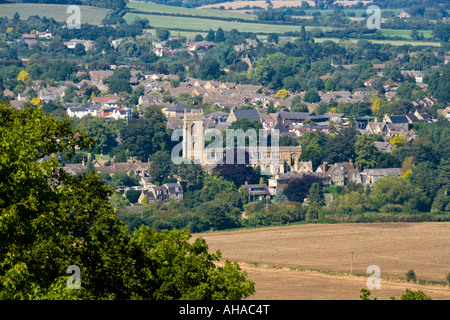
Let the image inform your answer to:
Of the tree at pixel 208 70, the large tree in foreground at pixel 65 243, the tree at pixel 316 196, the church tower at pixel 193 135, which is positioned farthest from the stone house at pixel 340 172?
the tree at pixel 208 70

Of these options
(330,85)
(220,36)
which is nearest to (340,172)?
(330,85)

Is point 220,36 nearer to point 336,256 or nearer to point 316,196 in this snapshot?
point 316,196

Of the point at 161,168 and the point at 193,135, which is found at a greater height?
the point at 193,135

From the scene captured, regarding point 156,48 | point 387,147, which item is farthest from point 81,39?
point 387,147

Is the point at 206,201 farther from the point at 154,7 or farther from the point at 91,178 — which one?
the point at 154,7

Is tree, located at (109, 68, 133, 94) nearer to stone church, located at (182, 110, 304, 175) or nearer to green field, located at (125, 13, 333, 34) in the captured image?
stone church, located at (182, 110, 304, 175)

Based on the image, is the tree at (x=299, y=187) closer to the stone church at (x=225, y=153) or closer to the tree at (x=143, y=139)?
the stone church at (x=225, y=153)
